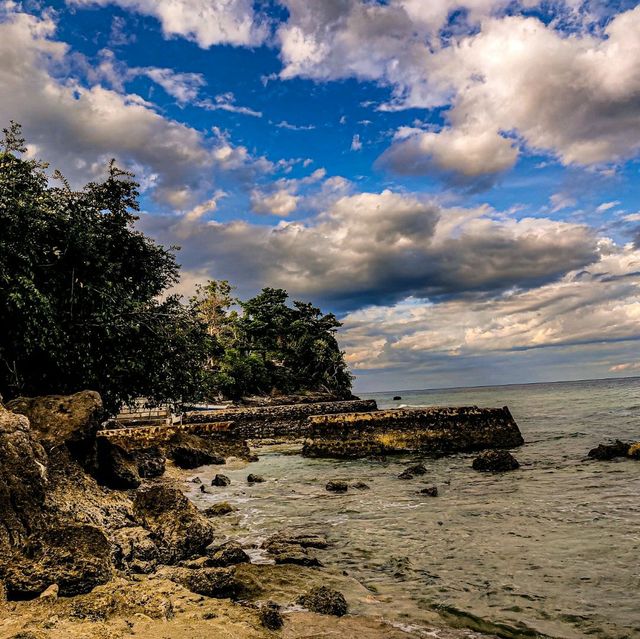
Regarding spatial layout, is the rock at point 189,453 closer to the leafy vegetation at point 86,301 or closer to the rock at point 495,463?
the leafy vegetation at point 86,301

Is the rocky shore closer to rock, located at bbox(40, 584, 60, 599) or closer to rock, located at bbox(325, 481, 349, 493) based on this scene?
rock, located at bbox(40, 584, 60, 599)

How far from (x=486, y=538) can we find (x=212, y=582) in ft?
14.6

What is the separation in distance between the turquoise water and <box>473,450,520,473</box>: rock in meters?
0.46

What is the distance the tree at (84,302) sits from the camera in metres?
10.8

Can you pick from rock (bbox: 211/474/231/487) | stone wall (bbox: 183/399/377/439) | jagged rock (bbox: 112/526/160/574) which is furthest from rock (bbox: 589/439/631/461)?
stone wall (bbox: 183/399/377/439)

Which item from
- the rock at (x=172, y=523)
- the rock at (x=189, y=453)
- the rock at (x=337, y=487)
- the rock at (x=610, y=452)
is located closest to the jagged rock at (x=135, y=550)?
the rock at (x=172, y=523)

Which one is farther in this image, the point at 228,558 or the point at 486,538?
the point at 486,538

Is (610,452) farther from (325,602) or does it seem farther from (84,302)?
(84,302)

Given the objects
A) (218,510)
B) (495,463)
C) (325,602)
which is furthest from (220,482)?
(325,602)

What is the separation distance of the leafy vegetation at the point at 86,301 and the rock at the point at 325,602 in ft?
28.3

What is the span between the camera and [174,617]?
438 cm

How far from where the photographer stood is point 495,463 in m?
14.0

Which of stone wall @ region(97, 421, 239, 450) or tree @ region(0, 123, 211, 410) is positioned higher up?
tree @ region(0, 123, 211, 410)

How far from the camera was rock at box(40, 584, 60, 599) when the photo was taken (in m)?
4.38
